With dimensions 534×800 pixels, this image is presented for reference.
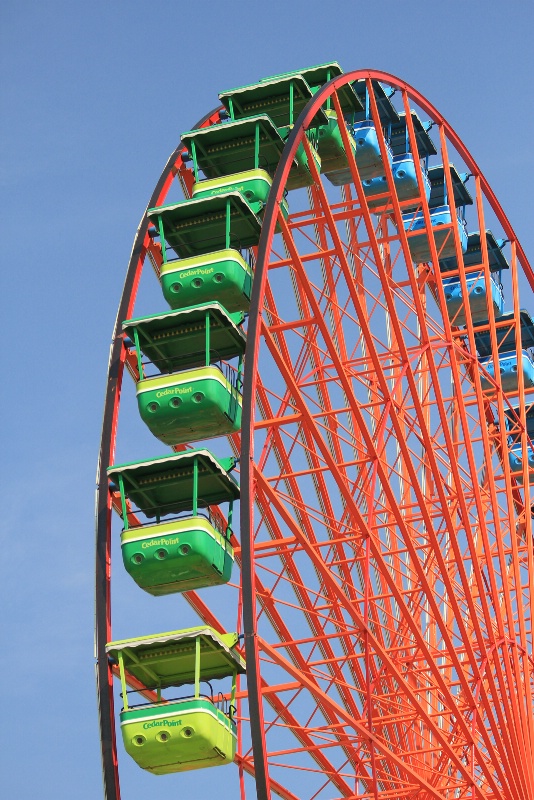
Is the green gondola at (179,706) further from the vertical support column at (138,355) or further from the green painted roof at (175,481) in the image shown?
the vertical support column at (138,355)

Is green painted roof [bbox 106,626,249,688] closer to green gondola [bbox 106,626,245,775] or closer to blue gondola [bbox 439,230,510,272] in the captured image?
green gondola [bbox 106,626,245,775]

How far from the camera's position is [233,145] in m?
26.3

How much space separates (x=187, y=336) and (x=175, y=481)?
2369 mm

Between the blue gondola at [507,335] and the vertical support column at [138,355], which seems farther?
the blue gondola at [507,335]

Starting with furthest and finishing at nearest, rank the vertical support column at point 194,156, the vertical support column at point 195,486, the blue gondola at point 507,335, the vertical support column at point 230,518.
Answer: the blue gondola at point 507,335
the vertical support column at point 194,156
the vertical support column at point 230,518
the vertical support column at point 195,486

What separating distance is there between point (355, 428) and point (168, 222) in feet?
19.9

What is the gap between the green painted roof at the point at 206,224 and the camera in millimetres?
24812

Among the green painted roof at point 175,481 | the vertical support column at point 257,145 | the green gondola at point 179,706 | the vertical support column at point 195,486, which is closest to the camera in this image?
the green gondola at point 179,706

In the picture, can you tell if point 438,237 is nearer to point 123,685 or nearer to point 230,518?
point 230,518

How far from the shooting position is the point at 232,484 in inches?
888

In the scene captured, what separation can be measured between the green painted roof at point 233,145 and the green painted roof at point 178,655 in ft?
28.3

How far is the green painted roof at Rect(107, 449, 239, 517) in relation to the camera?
22.2 meters

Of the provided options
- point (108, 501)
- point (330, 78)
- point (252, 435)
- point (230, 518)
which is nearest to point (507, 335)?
point (330, 78)

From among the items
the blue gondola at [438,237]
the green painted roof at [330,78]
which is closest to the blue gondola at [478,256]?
the blue gondola at [438,237]
